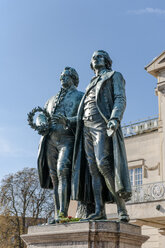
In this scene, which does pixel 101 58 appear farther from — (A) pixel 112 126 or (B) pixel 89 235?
(B) pixel 89 235

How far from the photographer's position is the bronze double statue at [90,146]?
5.64 metres

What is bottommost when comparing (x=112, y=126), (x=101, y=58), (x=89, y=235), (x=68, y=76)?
(x=89, y=235)

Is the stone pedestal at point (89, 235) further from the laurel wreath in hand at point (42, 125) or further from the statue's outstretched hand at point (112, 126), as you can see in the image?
the laurel wreath in hand at point (42, 125)

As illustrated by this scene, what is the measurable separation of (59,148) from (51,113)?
71 cm

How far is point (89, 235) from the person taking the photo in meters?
5.05

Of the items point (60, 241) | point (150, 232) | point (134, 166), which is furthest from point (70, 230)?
point (134, 166)

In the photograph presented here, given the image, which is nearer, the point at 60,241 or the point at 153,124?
the point at 60,241

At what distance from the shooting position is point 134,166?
26766 mm

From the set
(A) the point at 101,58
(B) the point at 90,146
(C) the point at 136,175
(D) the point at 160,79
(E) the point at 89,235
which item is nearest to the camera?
(E) the point at 89,235

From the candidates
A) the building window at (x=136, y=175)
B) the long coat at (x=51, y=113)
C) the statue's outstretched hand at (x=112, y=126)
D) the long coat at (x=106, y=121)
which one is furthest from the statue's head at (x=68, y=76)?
the building window at (x=136, y=175)

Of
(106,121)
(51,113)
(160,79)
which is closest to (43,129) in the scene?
(51,113)

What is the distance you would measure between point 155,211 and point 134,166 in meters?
8.50

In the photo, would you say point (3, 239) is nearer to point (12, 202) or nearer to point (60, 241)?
point (12, 202)

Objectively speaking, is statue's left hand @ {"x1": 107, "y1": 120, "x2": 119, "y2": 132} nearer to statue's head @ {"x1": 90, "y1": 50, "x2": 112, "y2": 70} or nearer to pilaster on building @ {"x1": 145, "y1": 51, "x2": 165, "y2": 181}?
statue's head @ {"x1": 90, "y1": 50, "x2": 112, "y2": 70}
